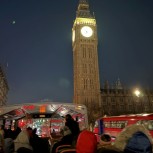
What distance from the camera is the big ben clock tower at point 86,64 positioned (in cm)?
7369

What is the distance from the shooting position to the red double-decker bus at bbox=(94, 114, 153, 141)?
1517cm

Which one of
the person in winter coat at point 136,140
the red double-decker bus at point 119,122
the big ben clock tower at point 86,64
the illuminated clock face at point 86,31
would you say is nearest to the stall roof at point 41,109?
the red double-decker bus at point 119,122

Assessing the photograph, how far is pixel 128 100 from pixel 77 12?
41944 mm

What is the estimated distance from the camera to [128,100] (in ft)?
270

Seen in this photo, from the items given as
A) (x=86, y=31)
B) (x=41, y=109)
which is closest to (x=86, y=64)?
(x=86, y=31)

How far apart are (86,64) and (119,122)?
5973 centimetres

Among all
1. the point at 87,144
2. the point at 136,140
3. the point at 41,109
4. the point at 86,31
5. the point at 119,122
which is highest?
the point at 86,31

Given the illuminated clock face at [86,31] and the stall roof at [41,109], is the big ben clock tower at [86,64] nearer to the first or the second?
the illuminated clock face at [86,31]

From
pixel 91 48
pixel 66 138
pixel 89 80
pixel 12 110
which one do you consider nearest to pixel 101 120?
pixel 12 110

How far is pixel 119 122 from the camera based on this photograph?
18.9 metres

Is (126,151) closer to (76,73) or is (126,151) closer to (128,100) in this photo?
(76,73)

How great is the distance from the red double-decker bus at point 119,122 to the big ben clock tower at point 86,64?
4485 centimetres

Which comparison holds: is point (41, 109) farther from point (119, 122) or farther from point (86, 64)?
point (86, 64)

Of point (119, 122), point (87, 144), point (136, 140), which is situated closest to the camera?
point (136, 140)
